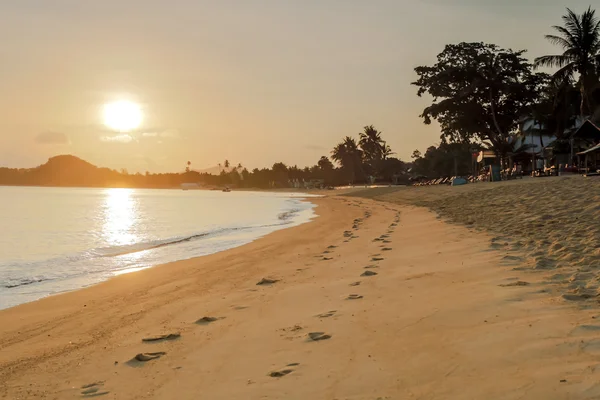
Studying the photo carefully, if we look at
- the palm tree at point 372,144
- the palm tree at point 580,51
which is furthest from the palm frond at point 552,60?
the palm tree at point 372,144

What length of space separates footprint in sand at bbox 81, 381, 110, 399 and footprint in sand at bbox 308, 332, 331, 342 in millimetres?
2047

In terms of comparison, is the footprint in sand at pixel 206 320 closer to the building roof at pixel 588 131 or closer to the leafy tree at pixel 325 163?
the building roof at pixel 588 131

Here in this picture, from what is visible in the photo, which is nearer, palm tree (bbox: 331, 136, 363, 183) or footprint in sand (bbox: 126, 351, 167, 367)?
footprint in sand (bbox: 126, 351, 167, 367)

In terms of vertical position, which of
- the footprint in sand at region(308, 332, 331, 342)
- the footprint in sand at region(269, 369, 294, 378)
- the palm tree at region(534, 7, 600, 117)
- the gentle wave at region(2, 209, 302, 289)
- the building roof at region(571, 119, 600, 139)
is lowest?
the gentle wave at region(2, 209, 302, 289)

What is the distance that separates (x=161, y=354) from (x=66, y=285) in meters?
7.08

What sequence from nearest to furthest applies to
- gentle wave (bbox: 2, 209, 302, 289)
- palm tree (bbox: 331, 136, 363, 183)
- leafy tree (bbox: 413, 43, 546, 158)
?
gentle wave (bbox: 2, 209, 302, 289) → leafy tree (bbox: 413, 43, 546, 158) → palm tree (bbox: 331, 136, 363, 183)

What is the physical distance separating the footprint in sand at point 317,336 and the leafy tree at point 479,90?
41.1 meters

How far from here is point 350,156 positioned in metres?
130

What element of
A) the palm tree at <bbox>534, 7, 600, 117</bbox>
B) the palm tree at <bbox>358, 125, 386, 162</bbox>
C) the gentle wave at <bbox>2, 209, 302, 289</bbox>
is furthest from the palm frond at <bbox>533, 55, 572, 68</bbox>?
the palm tree at <bbox>358, 125, 386, 162</bbox>

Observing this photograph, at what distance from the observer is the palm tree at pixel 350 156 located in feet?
425

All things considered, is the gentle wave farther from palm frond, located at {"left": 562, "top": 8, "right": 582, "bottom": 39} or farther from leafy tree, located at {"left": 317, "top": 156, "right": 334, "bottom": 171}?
leafy tree, located at {"left": 317, "top": 156, "right": 334, "bottom": 171}

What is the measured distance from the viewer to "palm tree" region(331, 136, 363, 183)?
129625mm

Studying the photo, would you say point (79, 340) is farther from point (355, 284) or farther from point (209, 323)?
point (355, 284)

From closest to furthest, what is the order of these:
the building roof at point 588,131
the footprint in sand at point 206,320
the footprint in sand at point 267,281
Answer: the footprint in sand at point 206,320 → the footprint in sand at point 267,281 → the building roof at point 588,131
